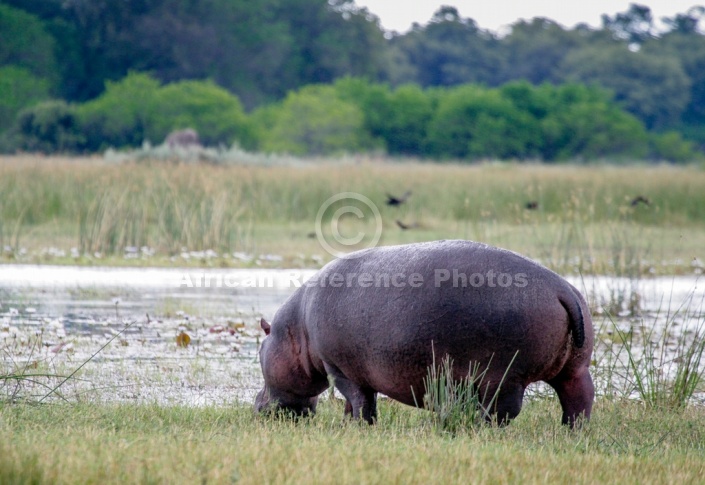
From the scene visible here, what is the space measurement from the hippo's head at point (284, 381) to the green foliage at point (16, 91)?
41.5 metres

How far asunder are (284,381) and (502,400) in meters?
1.13

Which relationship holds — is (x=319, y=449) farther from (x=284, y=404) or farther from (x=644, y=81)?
(x=644, y=81)

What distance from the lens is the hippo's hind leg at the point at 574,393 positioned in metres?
4.62

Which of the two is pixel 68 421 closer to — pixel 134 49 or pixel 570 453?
pixel 570 453

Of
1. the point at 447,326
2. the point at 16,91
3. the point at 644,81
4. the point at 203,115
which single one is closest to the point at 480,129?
the point at 203,115

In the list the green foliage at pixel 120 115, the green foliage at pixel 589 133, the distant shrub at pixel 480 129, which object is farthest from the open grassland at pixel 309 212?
the green foliage at pixel 589 133

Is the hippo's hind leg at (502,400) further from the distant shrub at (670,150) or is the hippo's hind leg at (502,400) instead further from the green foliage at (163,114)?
the distant shrub at (670,150)

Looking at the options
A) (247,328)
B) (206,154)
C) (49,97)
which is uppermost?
(49,97)

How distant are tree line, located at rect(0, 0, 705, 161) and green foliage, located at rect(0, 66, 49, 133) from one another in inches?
3.0

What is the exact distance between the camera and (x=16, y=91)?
45.6 meters

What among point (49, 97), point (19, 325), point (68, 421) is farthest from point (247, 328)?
point (49, 97)

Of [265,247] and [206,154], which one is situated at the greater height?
[206,154]

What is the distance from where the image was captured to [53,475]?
11.6 ft

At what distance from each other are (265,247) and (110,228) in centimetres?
218
